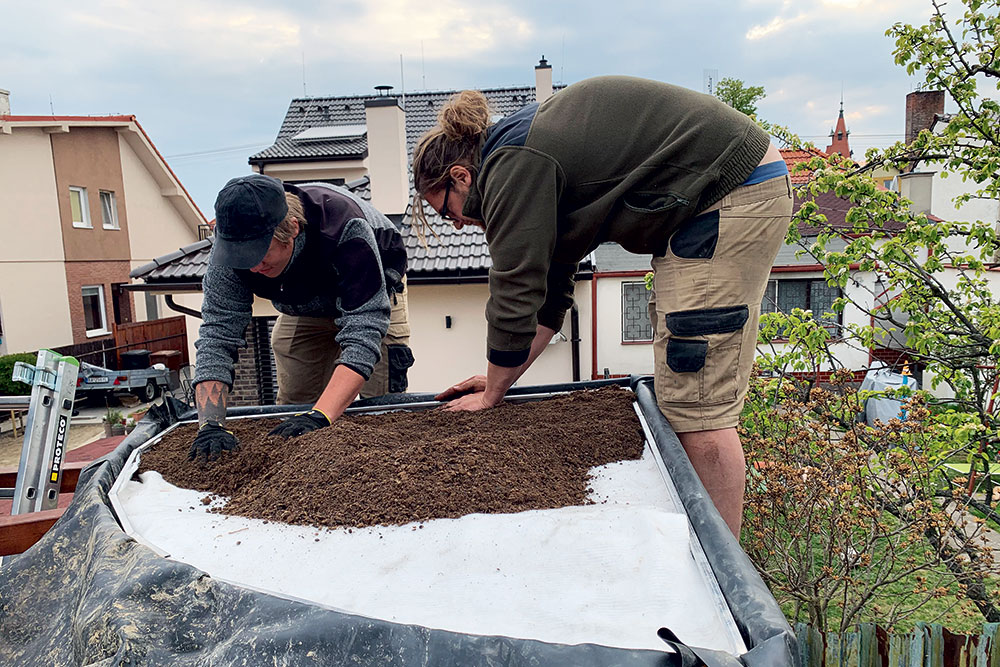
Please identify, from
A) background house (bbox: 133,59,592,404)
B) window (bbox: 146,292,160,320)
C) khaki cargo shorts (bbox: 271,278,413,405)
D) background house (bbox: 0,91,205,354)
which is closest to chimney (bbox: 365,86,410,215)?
background house (bbox: 133,59,592,404)

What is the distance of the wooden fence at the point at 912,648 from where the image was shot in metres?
2.14

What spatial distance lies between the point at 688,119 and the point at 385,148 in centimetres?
725

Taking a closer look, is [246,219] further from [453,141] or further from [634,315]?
[634,315]

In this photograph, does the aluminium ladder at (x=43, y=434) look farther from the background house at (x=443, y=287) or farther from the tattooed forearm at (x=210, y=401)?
the background house at (x=443, y=287)

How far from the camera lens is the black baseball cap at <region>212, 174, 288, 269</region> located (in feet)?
6.75

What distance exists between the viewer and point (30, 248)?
1345cm

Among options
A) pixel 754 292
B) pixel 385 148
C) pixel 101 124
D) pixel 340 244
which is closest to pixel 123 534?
pixel 340 244

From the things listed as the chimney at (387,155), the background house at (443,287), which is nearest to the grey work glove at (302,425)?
the background house at (443,287)

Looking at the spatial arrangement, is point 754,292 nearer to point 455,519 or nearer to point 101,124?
point 455,519

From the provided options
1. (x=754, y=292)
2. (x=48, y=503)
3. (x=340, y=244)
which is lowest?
(x=48, y=503)

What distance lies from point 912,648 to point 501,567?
185 centimetres

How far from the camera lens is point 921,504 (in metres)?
2.45

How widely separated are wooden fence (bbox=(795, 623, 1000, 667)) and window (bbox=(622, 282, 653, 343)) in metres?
8.80

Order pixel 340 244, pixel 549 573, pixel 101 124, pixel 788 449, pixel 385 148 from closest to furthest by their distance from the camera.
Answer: pixel 549 573
pixel 340 244
pixel 788 449
pixel 385 148
pixel 101 124
